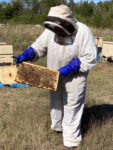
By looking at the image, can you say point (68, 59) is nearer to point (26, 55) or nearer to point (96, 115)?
point (26, 55)

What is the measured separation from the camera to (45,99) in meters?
4.59

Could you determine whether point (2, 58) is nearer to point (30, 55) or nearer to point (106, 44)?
point (30, 55)

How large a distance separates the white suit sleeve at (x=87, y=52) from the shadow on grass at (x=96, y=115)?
42.7 inches

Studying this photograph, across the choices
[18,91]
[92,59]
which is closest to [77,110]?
[92,59]

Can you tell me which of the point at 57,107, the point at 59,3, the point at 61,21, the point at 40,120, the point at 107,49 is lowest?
the point at 59,3

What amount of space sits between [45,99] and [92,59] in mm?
2302

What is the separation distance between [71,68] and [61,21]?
0.52 m

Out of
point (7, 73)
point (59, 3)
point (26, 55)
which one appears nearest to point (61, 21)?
point (26, 55)

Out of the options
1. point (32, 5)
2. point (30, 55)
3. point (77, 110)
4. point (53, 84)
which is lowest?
point (32, 5)

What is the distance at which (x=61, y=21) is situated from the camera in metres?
2.27

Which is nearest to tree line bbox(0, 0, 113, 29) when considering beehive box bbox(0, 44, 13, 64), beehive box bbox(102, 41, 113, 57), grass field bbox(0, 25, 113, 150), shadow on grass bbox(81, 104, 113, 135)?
beehive box bbox(102, 41, 113, 57)

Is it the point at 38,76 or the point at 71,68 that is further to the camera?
the point at 38,76

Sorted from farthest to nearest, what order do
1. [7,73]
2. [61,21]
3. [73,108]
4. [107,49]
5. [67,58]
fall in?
[107,49]
[7,73]
[73,108]
[67,58]
[61,21]

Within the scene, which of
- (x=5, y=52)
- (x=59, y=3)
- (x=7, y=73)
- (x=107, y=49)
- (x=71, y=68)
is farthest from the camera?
(x=59, y=3)
